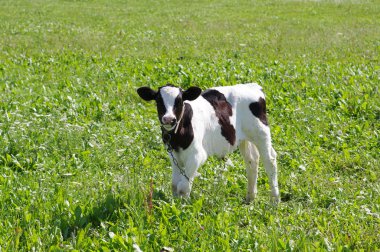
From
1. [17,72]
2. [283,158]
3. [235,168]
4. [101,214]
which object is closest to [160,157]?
[235,168]

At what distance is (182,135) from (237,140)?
3.46 ft

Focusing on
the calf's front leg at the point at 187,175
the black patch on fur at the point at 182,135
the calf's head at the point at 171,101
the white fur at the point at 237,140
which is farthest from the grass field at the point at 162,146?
the calf's head at the point at 171,101

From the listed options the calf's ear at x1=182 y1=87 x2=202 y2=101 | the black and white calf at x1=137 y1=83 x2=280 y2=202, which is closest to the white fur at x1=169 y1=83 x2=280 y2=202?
the black and white calf at x1=137 y1=83 x2=280 y2=202

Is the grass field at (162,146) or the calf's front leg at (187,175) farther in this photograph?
the calf's front leg at (187,175)

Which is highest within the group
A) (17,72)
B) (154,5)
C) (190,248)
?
(190,248)

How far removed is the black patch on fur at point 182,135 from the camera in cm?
657

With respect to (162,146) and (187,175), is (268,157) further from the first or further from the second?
(162,146)

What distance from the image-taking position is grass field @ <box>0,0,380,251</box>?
5.98 m

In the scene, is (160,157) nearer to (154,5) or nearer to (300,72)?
(300,72)

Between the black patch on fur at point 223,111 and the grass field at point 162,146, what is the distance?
1.95 feet

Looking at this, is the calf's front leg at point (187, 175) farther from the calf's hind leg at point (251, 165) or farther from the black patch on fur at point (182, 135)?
the calf's hind leg at point (251, 165)

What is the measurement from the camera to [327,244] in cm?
557

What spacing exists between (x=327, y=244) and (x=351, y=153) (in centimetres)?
441

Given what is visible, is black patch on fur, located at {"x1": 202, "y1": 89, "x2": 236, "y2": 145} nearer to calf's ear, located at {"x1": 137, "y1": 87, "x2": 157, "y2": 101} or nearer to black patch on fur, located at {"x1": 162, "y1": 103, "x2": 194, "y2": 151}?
black patch on fur, located at {"x1": 162, "y1": 103, "x2": 194, "y2": 151}
